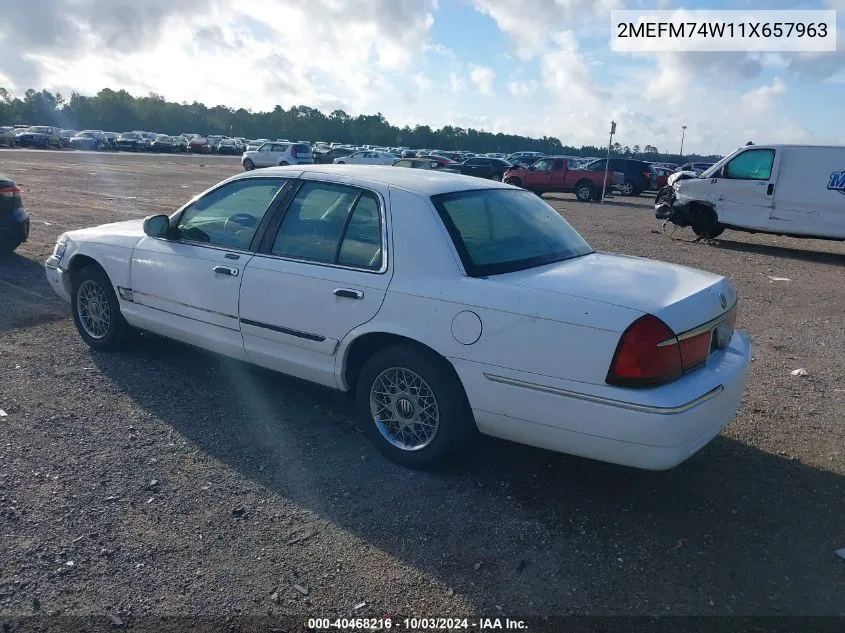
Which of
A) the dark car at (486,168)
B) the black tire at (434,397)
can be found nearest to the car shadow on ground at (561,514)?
the black tire at (434,397)

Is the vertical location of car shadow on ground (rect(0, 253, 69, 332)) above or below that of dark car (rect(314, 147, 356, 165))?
below

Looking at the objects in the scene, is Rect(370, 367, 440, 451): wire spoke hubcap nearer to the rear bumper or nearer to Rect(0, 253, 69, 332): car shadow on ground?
the rear bumper

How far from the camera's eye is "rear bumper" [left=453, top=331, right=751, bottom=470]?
3277mm

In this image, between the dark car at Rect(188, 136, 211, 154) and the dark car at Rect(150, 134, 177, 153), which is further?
the dark car at Rect(188, 136, 211, 154)

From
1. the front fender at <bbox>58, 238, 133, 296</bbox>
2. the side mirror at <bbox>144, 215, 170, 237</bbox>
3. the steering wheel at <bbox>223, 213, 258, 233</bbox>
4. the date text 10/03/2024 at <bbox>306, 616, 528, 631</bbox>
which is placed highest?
the steering wheel at <bbox>223, 213, 258, 233</bbox>

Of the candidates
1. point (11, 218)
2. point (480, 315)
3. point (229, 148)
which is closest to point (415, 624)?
point (480, 315)

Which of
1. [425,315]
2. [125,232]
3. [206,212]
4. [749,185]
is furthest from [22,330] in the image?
[749,185]

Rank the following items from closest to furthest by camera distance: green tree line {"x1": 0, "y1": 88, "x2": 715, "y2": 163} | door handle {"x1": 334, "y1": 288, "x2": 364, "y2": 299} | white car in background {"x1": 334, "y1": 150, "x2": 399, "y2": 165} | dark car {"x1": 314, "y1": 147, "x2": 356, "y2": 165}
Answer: door handle {"x1": 334, "y1": 288, "x2": 364, "y2": 299} → white car in background {"x1": 334, "y1": 150, "x2": 399, "y2": 165} → dark car {"x1": 314, "y1": 147, "x2": 356, "y2": 165} → green tree line {"x1": 0, "y1": 88, "x2": 715, "y2": 163}

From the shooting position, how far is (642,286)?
12.2 feet

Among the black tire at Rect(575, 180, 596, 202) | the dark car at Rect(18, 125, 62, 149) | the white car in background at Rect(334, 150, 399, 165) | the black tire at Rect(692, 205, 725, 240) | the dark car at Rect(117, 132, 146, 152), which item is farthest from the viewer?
the dark car at Rect(117, 132, 146, 152)

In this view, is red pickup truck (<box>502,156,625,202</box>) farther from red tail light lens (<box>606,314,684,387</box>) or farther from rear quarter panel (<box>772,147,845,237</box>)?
red tail light lens (<box>606,314,684,387</box>)

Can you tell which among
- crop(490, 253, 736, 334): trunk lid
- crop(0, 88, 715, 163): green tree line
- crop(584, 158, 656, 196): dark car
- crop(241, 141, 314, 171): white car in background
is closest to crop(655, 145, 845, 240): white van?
crop(490, 253, 736, 334): trunk lid

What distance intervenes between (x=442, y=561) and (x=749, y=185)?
1333 cm

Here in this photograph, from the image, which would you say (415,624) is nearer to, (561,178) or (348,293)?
(348,293)
